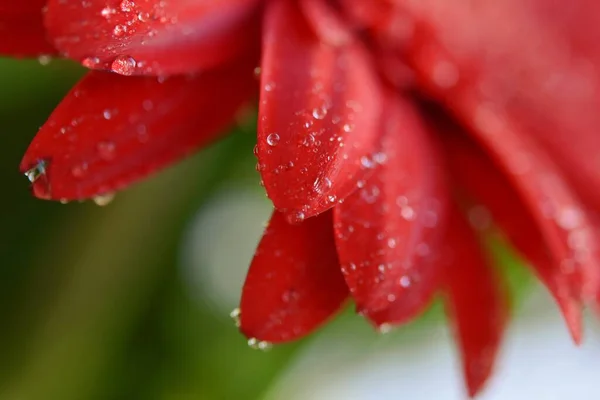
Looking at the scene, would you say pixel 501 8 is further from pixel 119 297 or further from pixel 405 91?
pixel 119 297

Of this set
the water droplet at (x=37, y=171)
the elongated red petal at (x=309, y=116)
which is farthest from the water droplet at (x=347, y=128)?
the water droplet at (x=37, y=171)

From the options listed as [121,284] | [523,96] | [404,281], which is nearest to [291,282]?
[404,281]

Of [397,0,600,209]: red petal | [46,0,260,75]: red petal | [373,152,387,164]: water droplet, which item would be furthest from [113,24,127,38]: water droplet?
[397,0,600,209]: red petal

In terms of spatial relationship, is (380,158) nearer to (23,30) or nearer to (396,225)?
(396,225)

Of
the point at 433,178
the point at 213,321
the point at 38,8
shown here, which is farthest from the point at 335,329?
the point at 38,8

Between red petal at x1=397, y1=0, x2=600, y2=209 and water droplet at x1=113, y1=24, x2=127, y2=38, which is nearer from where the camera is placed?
water droplet at x1=113, y1=24, x2=127, y2=38

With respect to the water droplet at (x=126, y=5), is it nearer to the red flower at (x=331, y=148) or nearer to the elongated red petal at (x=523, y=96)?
the red flower at (x=331, y=148)

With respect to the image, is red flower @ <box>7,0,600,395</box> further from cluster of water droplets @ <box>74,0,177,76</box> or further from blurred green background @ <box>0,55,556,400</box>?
blurred green background @ <box>0,55,556,400</box>
